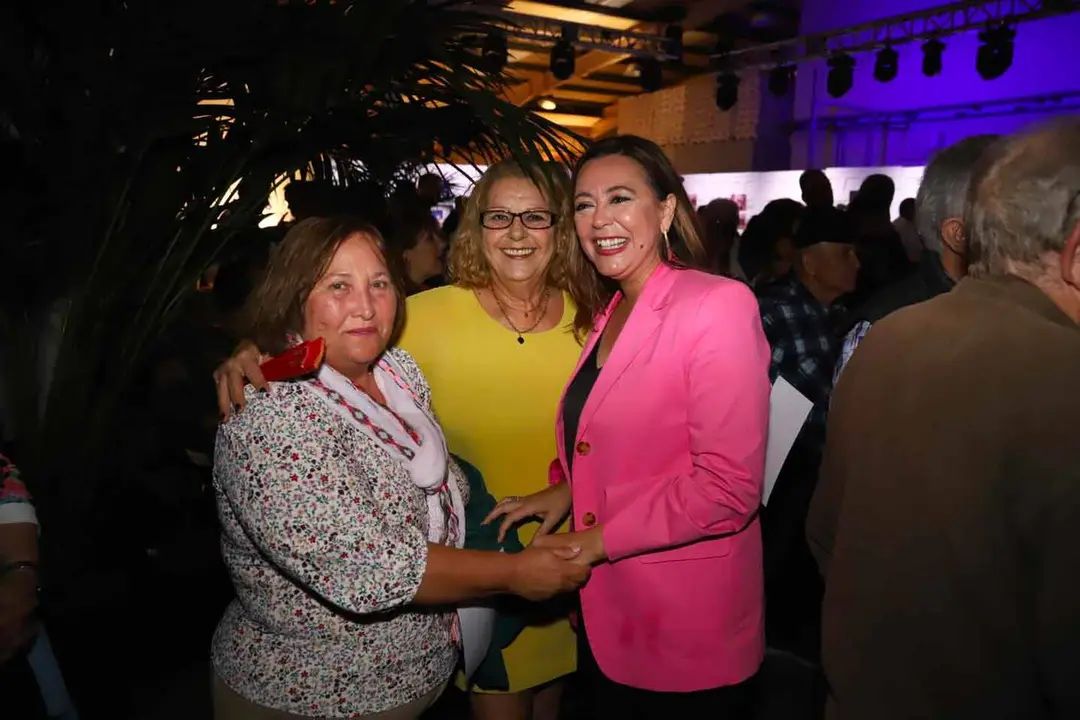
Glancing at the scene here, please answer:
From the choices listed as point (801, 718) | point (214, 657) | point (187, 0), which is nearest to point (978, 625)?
point (214, 657)

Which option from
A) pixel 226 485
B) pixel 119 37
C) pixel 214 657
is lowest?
pixel 214 657

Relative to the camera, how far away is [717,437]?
4.77ft

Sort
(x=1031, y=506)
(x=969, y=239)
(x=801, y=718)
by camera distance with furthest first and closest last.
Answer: (x=801, y=718)
(x=969, y=239)
(x=1031, y=506)

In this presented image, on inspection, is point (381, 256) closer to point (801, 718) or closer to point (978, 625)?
point (978, 625)

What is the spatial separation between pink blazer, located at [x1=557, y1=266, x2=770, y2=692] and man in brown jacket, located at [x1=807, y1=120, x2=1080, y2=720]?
27 centimetres

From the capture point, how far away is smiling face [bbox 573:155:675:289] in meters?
1.67

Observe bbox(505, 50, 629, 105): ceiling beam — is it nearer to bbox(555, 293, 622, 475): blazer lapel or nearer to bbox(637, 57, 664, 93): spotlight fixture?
bbox(637, 57, 664, 93): spotlight fixture

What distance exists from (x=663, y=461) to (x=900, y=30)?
997 cm

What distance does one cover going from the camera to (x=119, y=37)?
1.84 meters

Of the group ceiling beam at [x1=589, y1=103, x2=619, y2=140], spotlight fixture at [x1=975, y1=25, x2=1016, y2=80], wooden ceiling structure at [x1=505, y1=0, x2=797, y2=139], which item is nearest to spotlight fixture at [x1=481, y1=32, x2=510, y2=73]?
wooden ceiling structure at [x1=505, y1=0, x2=797, y2=139]

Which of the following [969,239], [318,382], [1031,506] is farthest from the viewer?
[318,382]

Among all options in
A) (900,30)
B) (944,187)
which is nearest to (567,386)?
(944,187)

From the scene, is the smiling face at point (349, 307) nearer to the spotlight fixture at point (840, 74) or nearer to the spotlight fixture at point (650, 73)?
the spotlight fixture at point (840, 74)

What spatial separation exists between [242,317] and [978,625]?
142 centimetres
